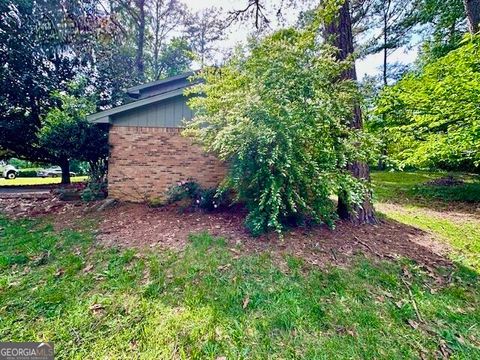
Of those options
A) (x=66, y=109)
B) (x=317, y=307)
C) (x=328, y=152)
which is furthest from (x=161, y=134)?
(x=317, y=307)

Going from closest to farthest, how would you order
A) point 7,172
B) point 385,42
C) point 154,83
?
point 154,83, point 385,42, point 7,172

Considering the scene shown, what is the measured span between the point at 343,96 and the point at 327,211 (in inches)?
83.5

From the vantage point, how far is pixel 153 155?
673 centimetres

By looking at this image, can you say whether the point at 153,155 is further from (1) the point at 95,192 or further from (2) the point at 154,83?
(2) the point at 154,83

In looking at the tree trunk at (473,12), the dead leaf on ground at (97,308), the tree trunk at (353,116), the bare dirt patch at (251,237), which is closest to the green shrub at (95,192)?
the bare dirt patch at (251,237)

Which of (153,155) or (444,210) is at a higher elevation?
(153,155)

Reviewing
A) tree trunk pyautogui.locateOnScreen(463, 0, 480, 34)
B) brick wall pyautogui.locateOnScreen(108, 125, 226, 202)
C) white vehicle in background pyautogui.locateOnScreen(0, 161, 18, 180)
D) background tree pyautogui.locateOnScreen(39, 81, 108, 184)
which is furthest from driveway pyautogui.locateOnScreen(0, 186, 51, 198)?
white vehicle in background pyautogui.locateOnScreen(0, 161, 18, 180)

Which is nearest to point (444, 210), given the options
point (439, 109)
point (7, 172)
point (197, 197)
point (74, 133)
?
point (439, 109)

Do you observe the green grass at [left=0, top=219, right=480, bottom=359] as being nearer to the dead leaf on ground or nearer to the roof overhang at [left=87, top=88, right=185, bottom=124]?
the dead leaf on ground

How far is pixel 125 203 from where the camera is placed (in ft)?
21.6

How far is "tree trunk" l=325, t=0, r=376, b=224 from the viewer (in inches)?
191

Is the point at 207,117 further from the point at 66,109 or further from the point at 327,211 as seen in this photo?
the point at 66,109

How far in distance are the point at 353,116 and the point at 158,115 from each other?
16.6ft

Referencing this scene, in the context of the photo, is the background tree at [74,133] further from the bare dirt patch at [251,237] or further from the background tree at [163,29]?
the background tree at [163,29]
